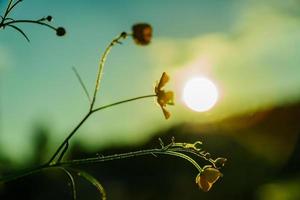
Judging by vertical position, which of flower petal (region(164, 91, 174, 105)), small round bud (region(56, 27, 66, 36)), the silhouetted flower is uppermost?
small round bud (region(56, 27, 66, 36))

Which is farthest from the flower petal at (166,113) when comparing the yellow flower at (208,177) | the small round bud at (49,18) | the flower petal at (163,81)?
the small round bud at (49,18)

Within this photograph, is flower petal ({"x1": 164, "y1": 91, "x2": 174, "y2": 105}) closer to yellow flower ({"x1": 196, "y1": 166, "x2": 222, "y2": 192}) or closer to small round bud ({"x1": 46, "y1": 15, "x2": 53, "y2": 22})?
yellow flower ({"x1": 196, "y1": 166, "x2": 222, "y2": 192})

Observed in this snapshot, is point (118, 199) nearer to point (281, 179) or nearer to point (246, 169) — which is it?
point (246, 169)

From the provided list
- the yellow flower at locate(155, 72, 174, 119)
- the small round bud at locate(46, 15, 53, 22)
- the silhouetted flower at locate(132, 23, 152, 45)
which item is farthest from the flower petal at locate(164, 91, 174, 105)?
the small round bud at locate(46, 15, 53, 22)

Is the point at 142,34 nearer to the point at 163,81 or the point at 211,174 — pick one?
the point at 163,81

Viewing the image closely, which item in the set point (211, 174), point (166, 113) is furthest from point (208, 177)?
point (166, 113)

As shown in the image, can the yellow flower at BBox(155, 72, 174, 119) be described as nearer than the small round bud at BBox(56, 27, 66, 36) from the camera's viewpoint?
No
